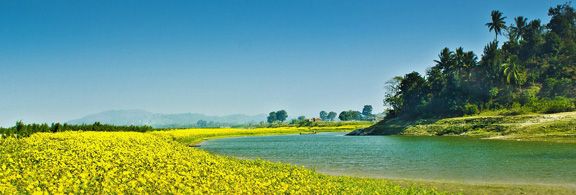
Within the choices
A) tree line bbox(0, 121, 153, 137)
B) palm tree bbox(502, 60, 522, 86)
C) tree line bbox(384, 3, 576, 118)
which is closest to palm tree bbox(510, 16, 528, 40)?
tree line bbox(384, 3, 576, 118)

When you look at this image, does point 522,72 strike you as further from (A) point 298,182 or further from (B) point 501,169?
(A) point 298,182

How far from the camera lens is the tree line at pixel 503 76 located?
396 feet

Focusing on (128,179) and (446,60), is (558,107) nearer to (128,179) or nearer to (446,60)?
(446,60)

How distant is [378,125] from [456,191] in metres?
118

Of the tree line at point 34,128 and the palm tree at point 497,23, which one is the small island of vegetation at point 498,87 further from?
the tree line at point 34,128

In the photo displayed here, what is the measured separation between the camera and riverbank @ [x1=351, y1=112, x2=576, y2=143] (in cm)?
7544

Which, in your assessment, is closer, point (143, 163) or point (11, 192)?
point (11, 192)

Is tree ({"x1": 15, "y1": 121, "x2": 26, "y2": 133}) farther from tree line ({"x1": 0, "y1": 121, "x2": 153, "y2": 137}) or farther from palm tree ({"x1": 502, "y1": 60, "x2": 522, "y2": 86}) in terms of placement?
Result: palm tree ({"x1": 502, "y1": 60, "x2": 522, "y2": 86})

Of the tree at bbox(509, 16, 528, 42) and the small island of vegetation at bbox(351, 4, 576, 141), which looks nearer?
the small island of vegetation at bbox(351, 4, 576, 141)

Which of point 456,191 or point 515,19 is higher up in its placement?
point 515,19

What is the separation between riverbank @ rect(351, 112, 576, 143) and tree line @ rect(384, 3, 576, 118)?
876 centimetres

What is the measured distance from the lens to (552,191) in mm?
24281

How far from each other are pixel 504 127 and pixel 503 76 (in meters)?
42.9

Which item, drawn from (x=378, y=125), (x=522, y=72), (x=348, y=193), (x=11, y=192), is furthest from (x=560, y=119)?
(x=11, y=192)
